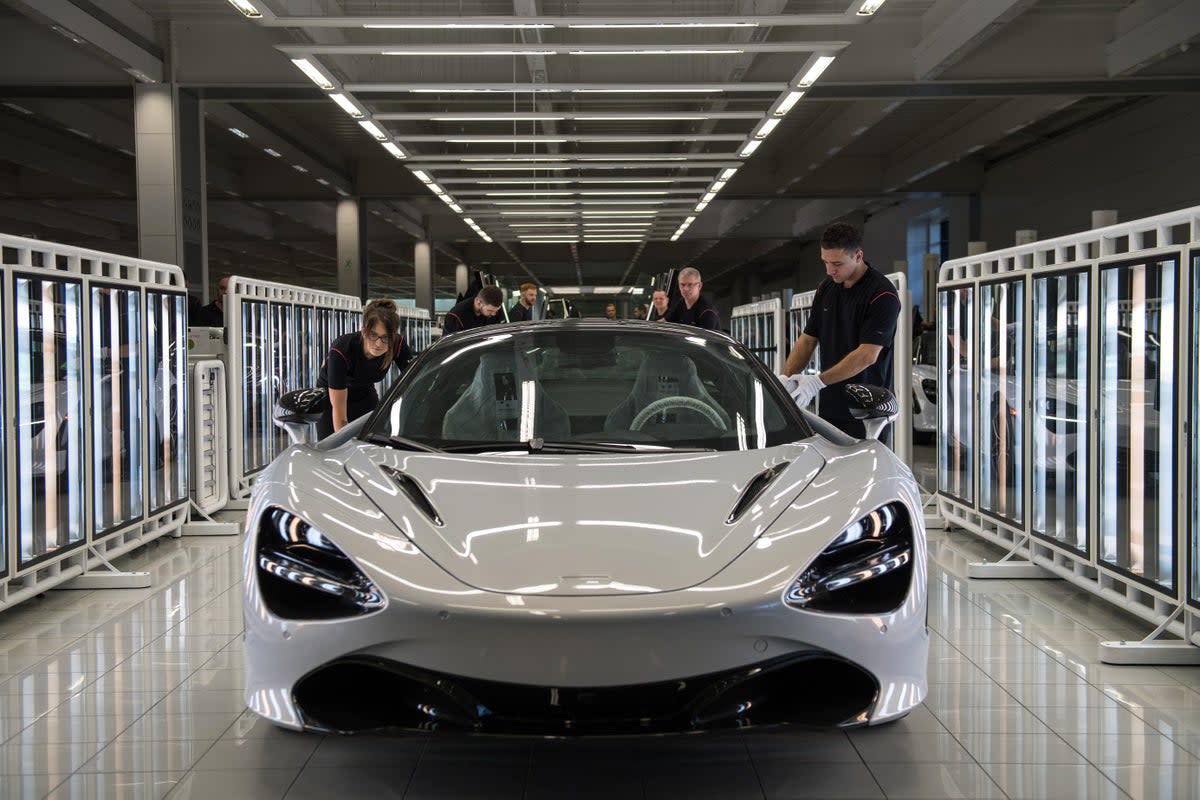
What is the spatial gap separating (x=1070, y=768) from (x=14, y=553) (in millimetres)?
4118

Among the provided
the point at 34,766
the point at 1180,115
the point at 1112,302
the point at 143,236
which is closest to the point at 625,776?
the point at 34,766

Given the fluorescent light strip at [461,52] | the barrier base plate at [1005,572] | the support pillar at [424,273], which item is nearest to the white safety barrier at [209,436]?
the fluorescent light strip at [461,52]

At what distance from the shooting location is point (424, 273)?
3011 centimetres

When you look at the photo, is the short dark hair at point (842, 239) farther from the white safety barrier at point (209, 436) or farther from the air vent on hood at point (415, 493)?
the white safety barrier at point (209, 436)

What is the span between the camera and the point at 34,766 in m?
3.12

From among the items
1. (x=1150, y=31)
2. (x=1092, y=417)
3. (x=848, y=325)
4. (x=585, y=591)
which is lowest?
(x=585, y=591)

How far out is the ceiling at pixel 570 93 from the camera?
32.3 ft

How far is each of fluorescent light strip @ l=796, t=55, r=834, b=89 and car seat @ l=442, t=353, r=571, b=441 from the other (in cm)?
605

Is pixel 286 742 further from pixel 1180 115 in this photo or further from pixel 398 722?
pixel 1180 115

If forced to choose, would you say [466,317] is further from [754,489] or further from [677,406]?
[754,489]

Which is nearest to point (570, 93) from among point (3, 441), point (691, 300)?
point (691, 300)

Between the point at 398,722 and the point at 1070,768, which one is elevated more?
the point at 398,722

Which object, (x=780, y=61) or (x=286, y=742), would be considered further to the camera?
(x=780, y=61)

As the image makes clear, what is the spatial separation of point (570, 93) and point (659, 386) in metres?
9.63
